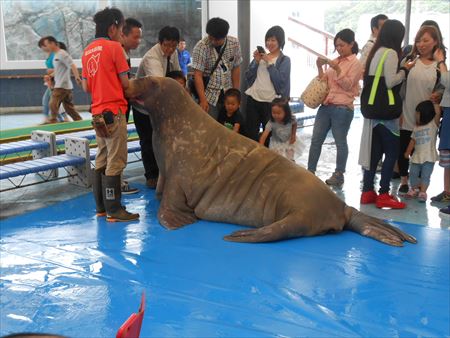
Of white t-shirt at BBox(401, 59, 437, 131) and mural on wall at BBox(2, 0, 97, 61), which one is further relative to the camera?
mural on wall at BBox(2, 0, 97, 61)

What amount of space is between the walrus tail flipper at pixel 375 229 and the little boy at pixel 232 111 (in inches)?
68.3

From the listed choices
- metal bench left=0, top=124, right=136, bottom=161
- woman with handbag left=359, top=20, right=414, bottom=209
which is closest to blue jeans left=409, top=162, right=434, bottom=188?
woman with handbag left=359, top=20, right=414, bottom=209

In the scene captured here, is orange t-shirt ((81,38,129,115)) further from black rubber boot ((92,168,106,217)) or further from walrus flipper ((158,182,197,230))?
walrus flipper ((158,182,197,230))

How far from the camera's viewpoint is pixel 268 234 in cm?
383

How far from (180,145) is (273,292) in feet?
5.96

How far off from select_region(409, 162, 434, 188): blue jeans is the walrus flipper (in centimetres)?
230

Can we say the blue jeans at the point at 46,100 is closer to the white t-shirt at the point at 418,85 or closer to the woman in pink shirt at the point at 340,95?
the woman in pink shirt at the point at 340,95

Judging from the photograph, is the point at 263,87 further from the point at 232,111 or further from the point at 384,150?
the point at 384,150

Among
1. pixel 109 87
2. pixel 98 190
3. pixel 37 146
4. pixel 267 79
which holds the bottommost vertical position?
pixel 98 190

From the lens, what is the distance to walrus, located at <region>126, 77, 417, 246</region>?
12.9 ft

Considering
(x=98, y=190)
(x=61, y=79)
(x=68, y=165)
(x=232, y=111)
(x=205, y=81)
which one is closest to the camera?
(x=98, y=190)

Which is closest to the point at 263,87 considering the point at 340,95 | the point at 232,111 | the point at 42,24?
the point at 232,111

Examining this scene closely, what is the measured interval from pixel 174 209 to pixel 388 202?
2032 mm

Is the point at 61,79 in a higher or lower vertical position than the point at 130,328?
lower
